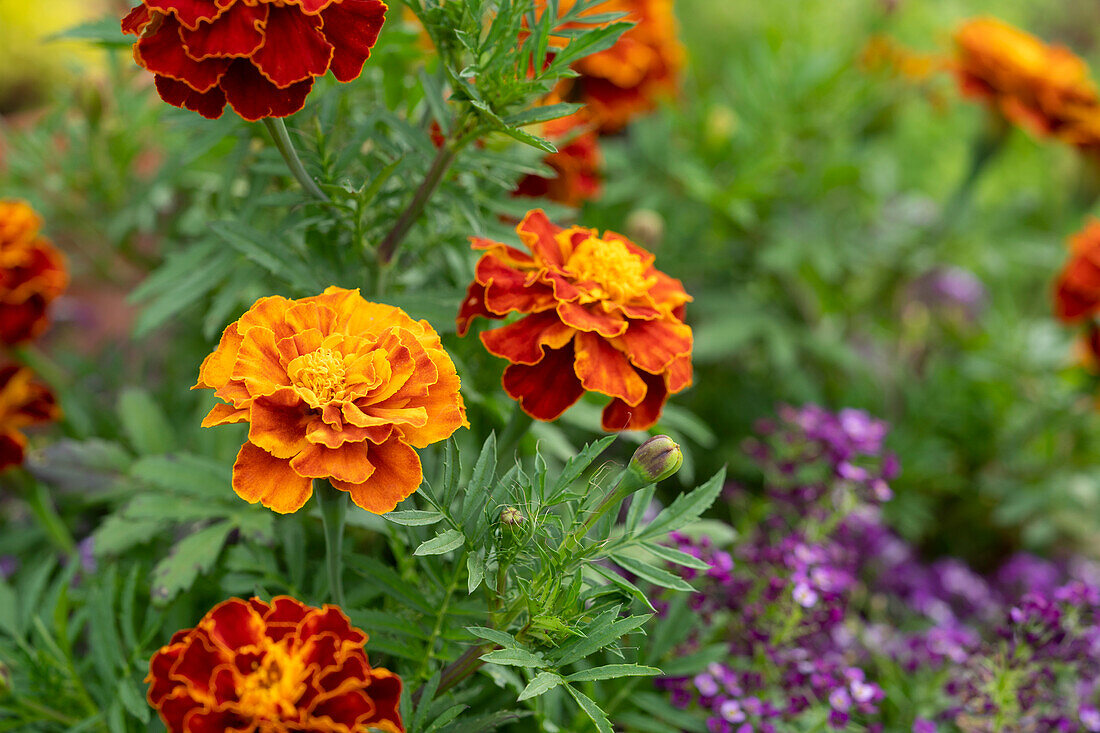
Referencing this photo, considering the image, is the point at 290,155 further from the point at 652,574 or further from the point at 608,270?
the point at 652,574

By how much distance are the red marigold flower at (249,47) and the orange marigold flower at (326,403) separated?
0.60 feet

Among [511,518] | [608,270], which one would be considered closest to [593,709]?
[511,518]

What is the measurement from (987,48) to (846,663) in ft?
4.49

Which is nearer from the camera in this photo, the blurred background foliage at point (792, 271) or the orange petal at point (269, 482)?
the orange petal at point (269, 482)

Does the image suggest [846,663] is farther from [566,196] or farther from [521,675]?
[566,196]

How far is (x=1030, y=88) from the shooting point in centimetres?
182

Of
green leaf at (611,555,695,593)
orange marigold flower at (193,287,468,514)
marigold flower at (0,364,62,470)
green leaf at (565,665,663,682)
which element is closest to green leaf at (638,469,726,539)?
green leaf at (611,555,695,593)

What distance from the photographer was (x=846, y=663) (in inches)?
45.9

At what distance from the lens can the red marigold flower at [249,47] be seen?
71cm

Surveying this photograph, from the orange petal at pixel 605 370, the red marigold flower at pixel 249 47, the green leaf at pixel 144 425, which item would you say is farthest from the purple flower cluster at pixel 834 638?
the green leaf at pixel 144 425

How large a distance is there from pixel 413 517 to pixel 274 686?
173mm

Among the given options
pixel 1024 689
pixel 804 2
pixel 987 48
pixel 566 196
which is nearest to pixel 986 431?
pixel 987 48

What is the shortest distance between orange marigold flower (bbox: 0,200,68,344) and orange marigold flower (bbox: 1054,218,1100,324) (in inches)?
68.1

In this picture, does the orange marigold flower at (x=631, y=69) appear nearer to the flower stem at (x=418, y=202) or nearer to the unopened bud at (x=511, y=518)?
the flower stem at (x=418, y=202)
